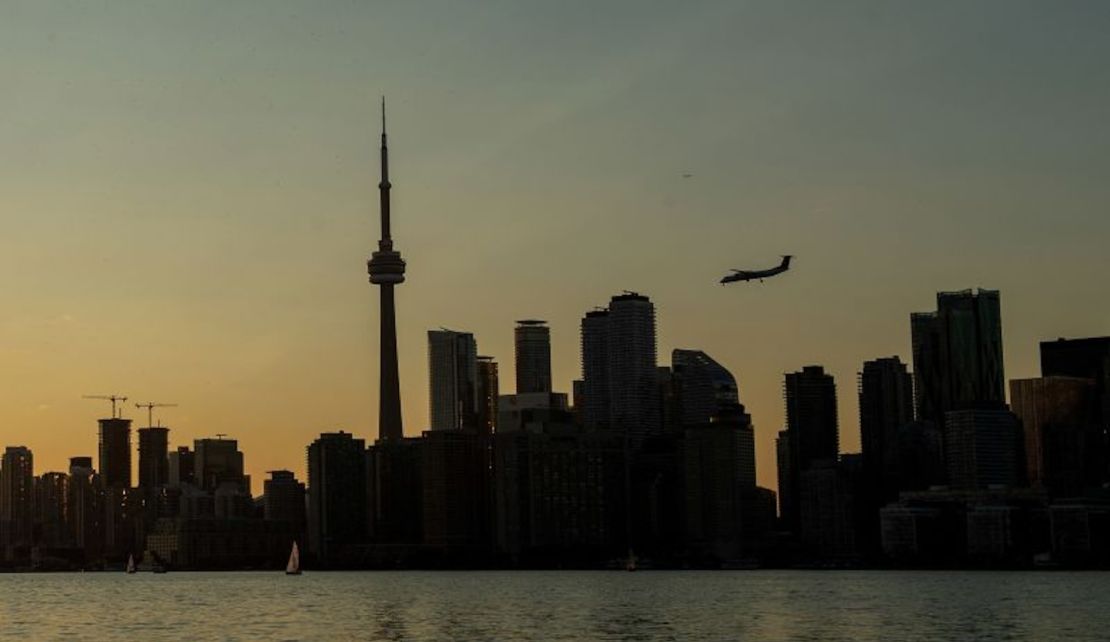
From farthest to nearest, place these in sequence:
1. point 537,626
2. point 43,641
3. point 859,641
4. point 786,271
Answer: point 786,271 < point 537,626 < point 43,641 < point 859,641

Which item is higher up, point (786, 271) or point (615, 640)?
point (786, 271)

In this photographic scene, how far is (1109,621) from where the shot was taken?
6890 inches

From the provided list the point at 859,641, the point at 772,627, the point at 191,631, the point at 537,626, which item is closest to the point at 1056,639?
the point at 859,641

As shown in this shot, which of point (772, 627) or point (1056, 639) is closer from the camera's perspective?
point (1056, 639)

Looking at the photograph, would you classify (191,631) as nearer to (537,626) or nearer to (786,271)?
(537,626)

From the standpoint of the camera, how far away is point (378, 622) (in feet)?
595

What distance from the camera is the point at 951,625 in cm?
16888

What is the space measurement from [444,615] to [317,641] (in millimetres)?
43933

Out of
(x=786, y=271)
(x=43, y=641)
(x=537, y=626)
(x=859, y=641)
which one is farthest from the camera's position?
(x=786, y=271)

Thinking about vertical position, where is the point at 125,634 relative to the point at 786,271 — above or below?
below

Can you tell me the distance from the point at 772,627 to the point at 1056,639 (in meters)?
27.0

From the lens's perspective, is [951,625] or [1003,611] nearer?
[951,625]

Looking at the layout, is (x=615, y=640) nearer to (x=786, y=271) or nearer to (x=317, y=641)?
Result: (x=317, y=641)

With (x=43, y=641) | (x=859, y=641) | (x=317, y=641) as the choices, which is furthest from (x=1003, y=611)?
(x=43, y=641)
